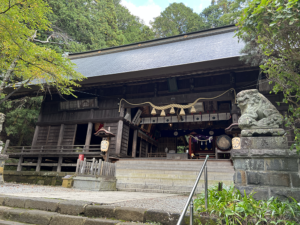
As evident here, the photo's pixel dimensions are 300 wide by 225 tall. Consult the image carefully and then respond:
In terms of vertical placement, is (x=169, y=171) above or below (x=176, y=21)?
below

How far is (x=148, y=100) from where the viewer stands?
10562 mm

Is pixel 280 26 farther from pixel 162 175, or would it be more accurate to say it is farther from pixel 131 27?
pixel 131 27

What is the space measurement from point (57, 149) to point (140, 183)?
6.02 m

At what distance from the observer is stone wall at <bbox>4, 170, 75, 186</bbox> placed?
876 centimetres

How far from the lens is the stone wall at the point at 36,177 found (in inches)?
345

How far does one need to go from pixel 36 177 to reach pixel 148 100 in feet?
21.9

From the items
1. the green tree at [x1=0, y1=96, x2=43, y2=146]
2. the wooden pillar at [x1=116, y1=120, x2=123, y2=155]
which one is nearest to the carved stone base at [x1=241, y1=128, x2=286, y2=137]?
the wooden pillar at [x1=116, y1=120, x2=123, y2=155]

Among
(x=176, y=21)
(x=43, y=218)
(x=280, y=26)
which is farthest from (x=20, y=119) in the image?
(x=176, y=21)

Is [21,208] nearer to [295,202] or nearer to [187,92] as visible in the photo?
[295,202]

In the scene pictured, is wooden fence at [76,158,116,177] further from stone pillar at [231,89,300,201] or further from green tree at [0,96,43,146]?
green tree at [0,96,43,146]

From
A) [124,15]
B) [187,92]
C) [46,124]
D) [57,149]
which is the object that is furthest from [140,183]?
[124,15]

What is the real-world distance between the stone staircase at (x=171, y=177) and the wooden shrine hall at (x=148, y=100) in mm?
1804

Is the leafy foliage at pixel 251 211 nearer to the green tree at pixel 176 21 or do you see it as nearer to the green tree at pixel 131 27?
the green tree at pixel 131 27

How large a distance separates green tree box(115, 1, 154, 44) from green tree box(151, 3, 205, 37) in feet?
5.71
